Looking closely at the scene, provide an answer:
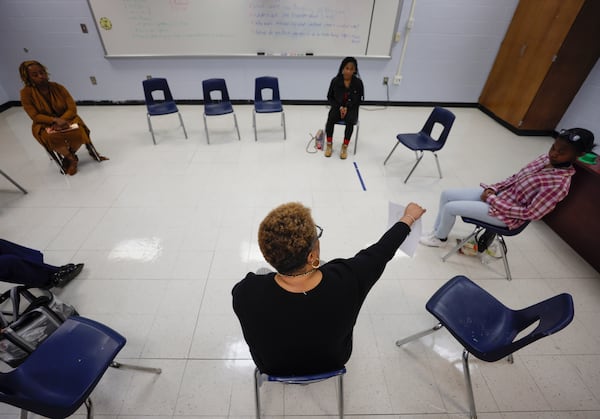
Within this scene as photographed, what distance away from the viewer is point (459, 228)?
277 centimetres

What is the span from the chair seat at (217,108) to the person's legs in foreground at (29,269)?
8.35ft

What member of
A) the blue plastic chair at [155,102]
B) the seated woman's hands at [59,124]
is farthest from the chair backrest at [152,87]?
the seated woman's hands at [59,124]

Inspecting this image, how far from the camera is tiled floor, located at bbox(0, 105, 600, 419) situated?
5.28 ft

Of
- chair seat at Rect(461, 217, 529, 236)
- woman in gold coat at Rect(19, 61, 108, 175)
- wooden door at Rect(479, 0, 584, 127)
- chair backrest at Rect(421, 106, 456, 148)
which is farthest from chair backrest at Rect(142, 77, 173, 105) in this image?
wooden door at Rect(479, 0, 584, 127)

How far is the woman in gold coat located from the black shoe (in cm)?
183

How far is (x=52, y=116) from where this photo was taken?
331 centimetres

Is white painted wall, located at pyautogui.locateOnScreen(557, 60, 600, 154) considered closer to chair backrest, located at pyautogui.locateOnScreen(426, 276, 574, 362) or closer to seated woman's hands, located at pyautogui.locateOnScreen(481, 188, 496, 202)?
seated woman's hands, located at pyautogui.locateOnScreen(481, 188, 496, 202)

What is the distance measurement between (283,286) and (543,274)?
2532mm

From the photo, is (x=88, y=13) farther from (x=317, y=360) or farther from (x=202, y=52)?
(x=317, y=360)

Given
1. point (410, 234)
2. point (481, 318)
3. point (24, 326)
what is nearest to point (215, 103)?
point (24, 326)

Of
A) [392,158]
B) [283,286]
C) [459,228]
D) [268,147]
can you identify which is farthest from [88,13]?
[459,228]

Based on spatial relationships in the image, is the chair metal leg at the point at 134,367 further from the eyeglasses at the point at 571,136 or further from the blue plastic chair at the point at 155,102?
the blue plastic chair at the point at 155,102

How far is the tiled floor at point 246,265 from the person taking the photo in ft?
5.28

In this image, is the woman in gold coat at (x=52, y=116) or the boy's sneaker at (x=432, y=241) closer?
the boy's sneaker at (x=432, y=241)
